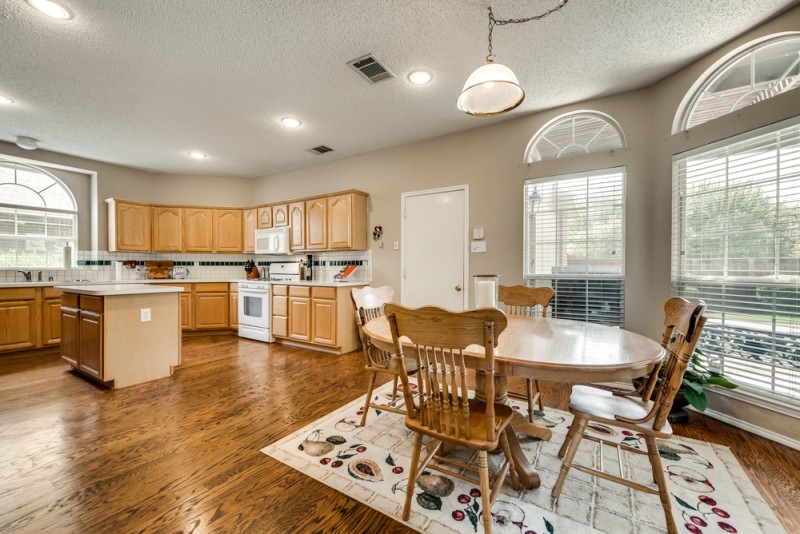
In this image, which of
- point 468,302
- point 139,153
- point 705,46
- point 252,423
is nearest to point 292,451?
point 252,423

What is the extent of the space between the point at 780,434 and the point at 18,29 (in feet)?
18.7

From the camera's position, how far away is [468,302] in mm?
3814

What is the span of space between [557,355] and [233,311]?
5.22 metres

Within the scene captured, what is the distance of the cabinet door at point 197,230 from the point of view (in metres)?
5.50

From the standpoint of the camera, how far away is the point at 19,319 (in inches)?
155

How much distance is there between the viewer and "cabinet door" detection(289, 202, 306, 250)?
496cm

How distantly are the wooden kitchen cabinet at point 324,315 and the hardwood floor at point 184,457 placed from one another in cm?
83

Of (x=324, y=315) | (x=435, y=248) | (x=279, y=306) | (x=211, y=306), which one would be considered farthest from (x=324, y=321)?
(x=211, y=306)

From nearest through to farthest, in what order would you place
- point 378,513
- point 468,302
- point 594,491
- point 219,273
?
point 378,513 → point 594,491 → point 468,302 → point 219,273

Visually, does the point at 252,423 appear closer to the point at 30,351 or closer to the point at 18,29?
the point at 18,29

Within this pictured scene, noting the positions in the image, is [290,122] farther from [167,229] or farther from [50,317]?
[50,317]

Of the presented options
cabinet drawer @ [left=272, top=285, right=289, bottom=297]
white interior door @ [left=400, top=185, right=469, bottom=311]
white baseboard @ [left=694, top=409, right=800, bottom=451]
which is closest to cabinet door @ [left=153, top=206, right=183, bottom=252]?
cabinet drawer @ [left=272, top=285, right=289, bottom=297]

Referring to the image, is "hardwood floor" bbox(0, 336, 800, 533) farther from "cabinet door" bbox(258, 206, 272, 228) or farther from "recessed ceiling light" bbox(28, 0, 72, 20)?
"cabinet door" bbox(258, 206, 272, 228)

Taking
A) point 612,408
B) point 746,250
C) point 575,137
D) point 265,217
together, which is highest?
point 575,137
